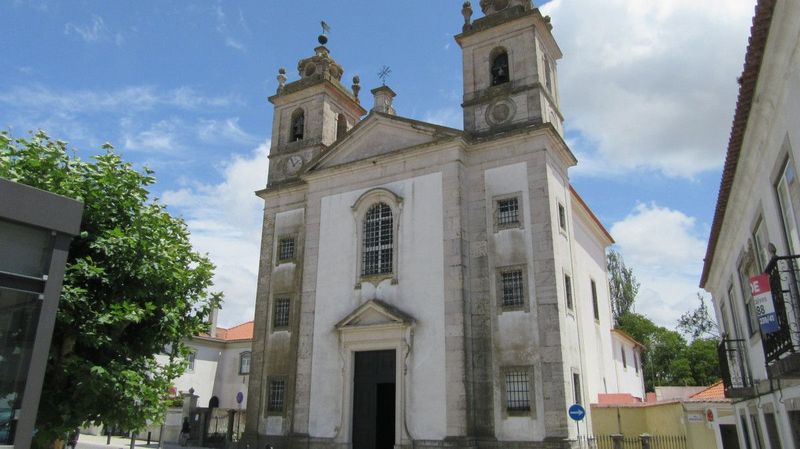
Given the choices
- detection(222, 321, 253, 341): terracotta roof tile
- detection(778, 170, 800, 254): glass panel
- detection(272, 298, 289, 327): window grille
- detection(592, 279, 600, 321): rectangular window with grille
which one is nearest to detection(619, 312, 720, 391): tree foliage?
A: detection(592, 279, 600, 321): rectangular window with grille

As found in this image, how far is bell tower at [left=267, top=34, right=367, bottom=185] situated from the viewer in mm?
23109

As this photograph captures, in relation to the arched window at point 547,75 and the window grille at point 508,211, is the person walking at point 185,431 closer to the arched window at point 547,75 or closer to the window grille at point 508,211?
the window grille at point 508,211

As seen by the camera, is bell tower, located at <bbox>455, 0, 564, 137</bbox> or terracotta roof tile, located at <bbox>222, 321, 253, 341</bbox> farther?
terracotta roof tile, located at <bbox>222, 321, 253, 341</bbox>

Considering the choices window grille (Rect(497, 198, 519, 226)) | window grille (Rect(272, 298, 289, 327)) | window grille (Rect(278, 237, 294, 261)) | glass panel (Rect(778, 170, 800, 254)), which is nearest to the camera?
glass panel (Rect(778, 170, 800, 254))

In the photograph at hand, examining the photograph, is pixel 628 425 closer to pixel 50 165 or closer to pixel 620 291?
pixel 50 165

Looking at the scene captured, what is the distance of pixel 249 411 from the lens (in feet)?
66.1

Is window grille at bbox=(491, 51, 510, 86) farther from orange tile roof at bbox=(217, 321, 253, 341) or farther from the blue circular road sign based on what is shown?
orange tile roof at bbox=(217, 321, 253, 341)

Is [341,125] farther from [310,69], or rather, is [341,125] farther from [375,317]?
[375,317]

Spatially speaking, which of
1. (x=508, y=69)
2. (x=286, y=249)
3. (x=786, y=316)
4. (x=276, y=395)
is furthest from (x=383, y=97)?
(x=786, y=316)

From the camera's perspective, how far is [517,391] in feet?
52.7

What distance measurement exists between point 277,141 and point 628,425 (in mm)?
16112

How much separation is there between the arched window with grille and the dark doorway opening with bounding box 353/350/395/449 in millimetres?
9400

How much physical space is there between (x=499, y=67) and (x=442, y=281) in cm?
754

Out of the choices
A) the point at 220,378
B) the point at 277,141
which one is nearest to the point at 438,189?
Result: the point at 277,141
